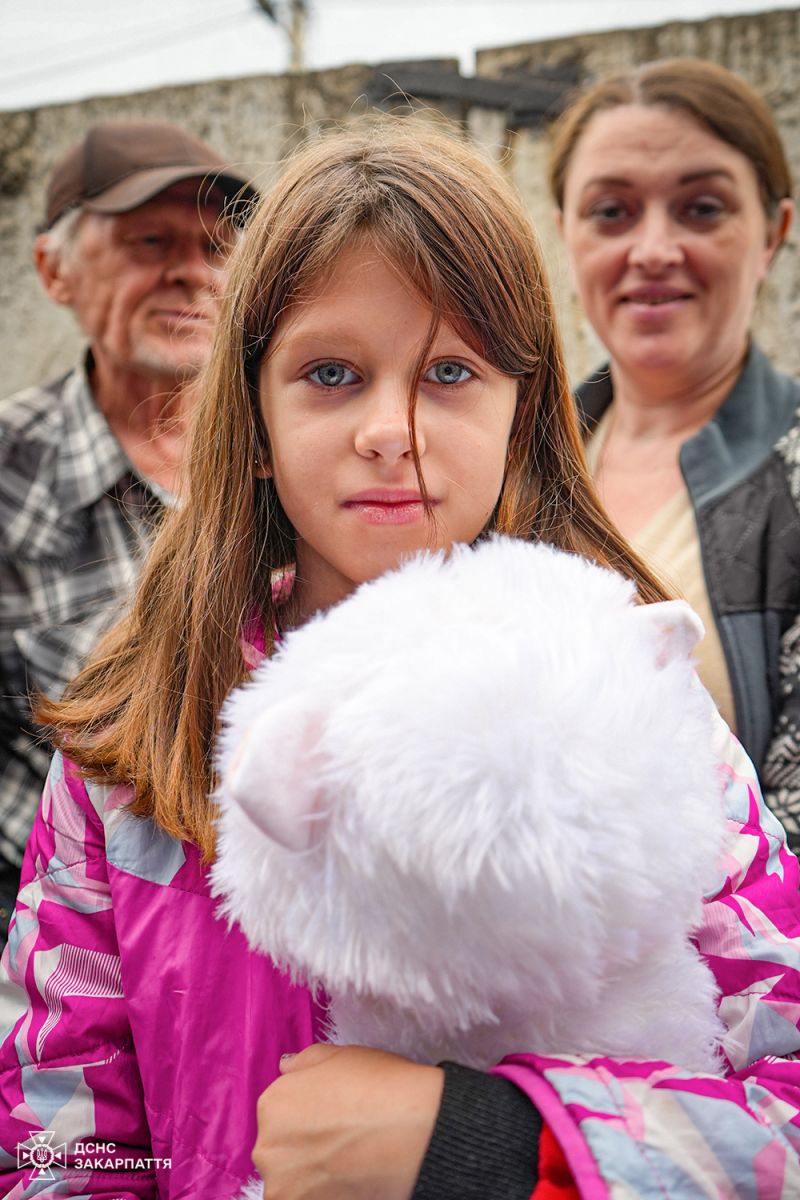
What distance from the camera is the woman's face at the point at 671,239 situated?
1.88 metres

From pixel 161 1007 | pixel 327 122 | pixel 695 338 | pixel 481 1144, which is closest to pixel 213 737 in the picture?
pixel 161 1007

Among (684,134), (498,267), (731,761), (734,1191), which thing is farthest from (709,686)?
(684,134)

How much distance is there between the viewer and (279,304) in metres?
1.02

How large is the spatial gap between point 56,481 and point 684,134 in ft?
4.82

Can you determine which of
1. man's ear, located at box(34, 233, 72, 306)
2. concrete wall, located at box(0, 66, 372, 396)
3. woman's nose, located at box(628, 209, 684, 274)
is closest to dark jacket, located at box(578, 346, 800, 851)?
woman's nose, located at box(628, 209, 684, 274)

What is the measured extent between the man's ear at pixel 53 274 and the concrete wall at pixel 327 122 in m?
0.63

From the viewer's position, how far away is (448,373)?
98cm

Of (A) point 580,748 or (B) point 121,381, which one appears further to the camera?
(B) point 121,381

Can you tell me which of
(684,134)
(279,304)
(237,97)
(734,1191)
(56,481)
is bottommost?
(734,1191)

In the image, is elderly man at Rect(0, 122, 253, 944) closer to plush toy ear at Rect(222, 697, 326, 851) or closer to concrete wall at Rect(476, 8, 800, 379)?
concrete wall at Rect(476, 8, 800, 379)

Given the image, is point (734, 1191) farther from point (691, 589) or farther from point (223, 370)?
point (691, 589)

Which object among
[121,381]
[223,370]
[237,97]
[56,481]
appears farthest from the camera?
[237,97]

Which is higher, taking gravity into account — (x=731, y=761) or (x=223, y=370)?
(x=223, y=370)

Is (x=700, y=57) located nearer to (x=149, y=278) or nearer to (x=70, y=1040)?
(x=149, y=278)
